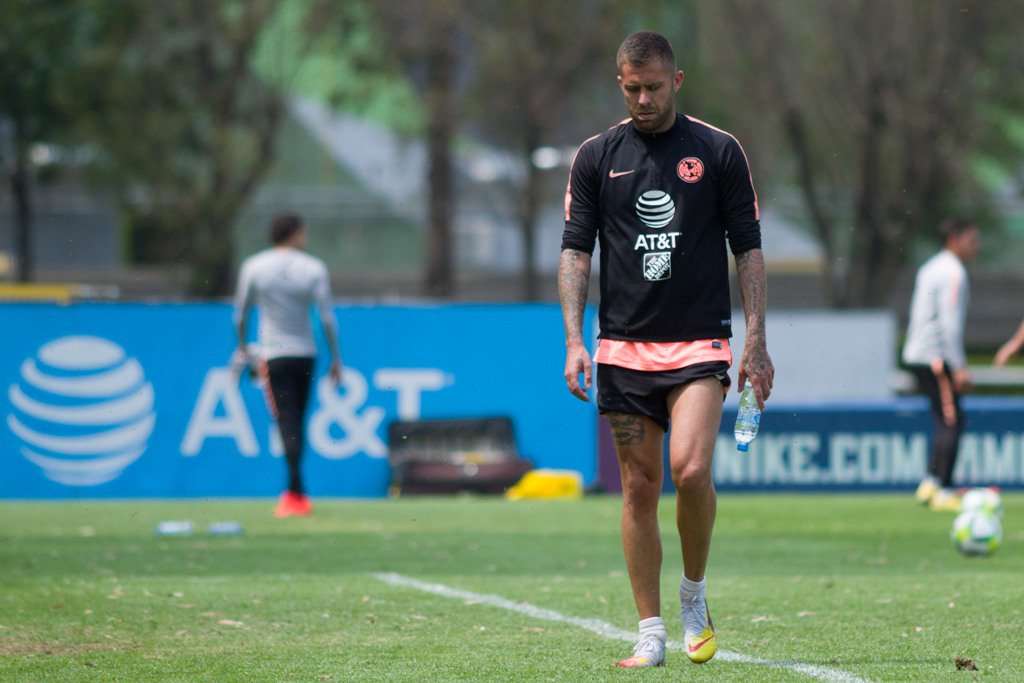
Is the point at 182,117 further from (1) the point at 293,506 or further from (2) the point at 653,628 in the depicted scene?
(2) the point at 653,628

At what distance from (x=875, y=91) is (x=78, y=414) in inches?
597

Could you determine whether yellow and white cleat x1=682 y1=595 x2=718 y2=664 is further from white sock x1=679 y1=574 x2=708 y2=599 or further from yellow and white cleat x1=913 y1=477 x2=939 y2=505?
yellow and white cleat x1=913 y1=477 x2=939 y2=505

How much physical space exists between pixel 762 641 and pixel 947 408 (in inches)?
276

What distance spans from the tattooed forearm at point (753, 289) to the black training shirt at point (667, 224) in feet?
0.14

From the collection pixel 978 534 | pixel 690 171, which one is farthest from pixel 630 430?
pixel 978 534

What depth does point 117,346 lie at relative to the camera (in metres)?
14.6

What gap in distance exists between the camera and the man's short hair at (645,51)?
5.65m

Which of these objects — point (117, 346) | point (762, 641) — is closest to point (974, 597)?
point (762, 641)

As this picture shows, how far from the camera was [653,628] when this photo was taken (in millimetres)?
5766

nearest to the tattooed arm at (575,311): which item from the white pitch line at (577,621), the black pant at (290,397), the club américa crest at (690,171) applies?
the club américa crest at (690,171)

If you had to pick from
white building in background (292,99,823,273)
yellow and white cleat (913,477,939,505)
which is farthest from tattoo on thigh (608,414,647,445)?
white building in background (292,99,823,273)

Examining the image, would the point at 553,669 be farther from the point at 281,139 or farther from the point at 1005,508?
the point at 281,139

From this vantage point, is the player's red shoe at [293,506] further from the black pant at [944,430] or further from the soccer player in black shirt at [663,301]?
the soccer player in black shirt at [663,301]

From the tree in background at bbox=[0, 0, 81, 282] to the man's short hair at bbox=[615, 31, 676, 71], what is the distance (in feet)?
66.1
